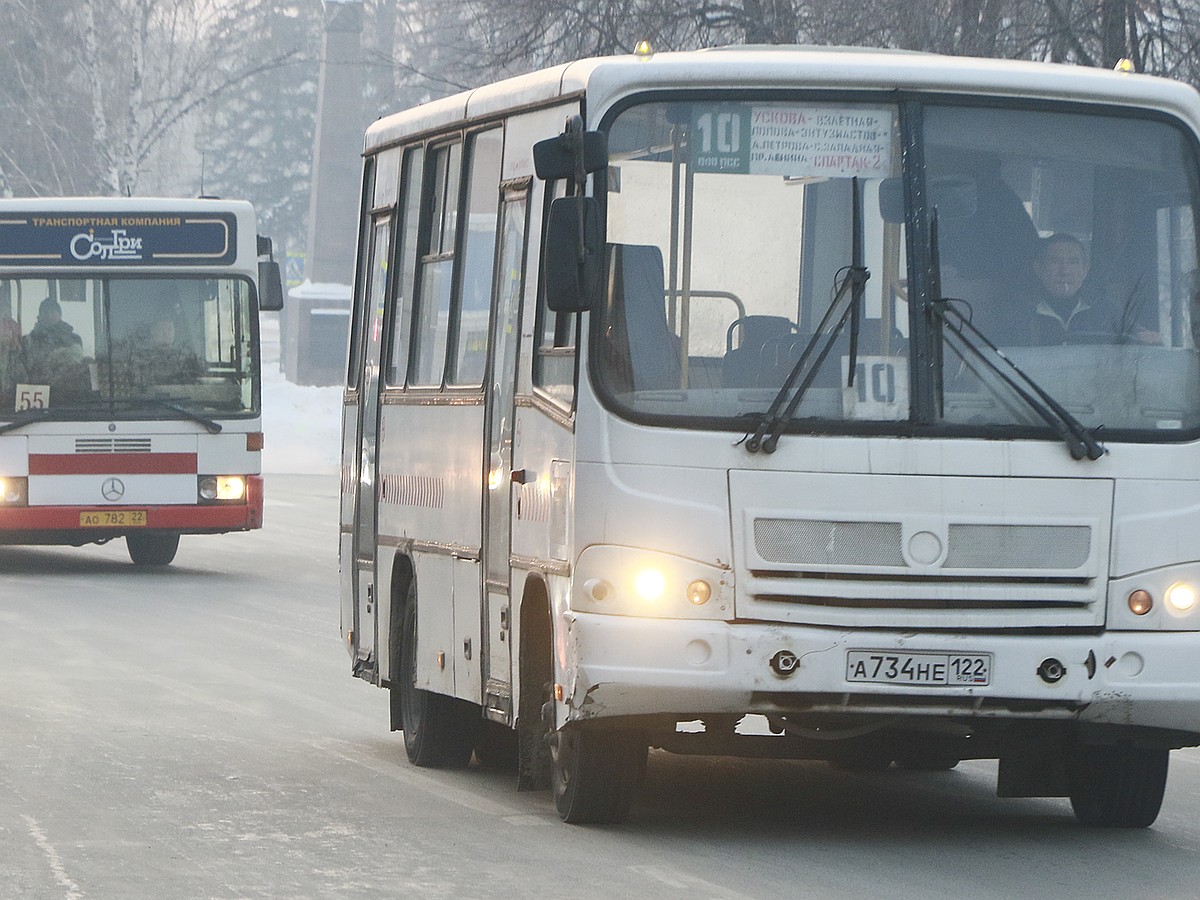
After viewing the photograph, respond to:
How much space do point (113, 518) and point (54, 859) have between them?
46.4ft

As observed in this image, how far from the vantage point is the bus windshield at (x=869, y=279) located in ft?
28.8

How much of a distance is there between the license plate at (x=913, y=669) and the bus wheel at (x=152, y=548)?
16.2m

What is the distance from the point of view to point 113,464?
22.3 metres

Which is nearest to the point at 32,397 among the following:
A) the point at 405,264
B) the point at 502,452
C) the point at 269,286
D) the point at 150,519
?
the point at 150,519

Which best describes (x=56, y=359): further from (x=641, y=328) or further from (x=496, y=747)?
(x=641, y=328)

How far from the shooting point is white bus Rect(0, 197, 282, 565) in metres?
22.2

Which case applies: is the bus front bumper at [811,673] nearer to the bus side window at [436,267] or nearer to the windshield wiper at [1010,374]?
the windshield wiper at [1010,374]

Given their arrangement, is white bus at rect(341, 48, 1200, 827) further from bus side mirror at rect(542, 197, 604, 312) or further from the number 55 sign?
the number 55 sign

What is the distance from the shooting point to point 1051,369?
8.88m

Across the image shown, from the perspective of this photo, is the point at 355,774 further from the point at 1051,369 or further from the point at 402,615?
the point at 1051,369

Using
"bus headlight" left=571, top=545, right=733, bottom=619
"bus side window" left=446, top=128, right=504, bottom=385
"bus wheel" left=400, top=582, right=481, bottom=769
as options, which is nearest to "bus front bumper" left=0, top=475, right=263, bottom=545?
"bus wheel" left=400, top=582, right=481, bottom=769

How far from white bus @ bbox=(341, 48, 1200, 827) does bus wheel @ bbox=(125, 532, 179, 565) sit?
49.5 feet

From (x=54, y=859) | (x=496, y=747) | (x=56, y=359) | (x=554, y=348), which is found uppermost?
(x=554, y=348)

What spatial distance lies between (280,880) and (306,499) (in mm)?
30228
